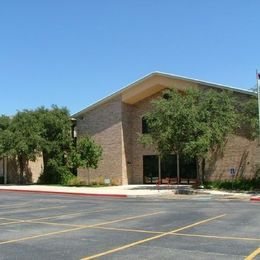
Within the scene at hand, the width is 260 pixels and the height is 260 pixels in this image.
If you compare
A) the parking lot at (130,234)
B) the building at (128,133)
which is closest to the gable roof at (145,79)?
the building at (128,133)

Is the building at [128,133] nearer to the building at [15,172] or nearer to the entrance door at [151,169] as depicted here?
the entrance door at [151,169]

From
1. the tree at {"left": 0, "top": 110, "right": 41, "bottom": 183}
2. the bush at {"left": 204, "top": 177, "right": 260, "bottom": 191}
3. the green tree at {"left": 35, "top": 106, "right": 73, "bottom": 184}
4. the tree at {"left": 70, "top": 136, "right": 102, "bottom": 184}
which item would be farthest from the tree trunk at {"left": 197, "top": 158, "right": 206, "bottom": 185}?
the tree at {"left": 0, "top": 110, "right": 41, "bottom": 183}

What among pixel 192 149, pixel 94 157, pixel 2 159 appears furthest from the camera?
pixel 2 159

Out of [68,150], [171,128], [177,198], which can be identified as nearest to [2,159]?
[68,150]

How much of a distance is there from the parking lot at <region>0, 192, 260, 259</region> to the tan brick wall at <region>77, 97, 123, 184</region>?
22285mm

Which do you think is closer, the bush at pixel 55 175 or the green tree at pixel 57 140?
the green tree at pixel 57 140

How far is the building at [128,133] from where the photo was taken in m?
40.1

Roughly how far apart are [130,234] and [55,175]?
32.3m

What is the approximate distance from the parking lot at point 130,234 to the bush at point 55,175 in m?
23.8

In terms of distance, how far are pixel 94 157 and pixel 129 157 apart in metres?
4.68

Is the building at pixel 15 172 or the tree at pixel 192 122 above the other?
the tree at pixel 192 122

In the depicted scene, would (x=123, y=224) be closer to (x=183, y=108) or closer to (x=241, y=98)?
(x=183, y=108)

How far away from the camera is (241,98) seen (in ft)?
118

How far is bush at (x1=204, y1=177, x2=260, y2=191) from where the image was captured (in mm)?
34031
